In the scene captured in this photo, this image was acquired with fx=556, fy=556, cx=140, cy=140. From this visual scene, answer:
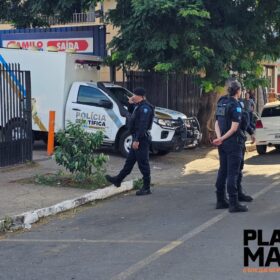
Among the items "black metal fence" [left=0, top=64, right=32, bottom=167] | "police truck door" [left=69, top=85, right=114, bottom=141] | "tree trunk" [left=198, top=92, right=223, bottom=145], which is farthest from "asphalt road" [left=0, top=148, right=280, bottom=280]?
"tree trunk" [left=198, top=92, right=223, bottom=145]

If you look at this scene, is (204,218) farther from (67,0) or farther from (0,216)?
(67,0)

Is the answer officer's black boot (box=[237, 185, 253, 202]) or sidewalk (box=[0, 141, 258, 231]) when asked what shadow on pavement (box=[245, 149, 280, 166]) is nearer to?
sidewalk (box=[0, 141, 258, 231])

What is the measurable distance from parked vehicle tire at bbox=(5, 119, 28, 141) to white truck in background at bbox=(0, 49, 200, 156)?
1.68m

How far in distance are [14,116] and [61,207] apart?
4.37 meters

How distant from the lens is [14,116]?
12180 millimetres

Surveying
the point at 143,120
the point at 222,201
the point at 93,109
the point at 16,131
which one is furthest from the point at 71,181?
the point at 93,109

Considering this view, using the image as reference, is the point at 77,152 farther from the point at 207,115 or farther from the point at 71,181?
the point at 207,115

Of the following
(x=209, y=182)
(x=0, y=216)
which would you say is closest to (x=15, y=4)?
(x=209, y=182)

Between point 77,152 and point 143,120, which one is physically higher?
point 143,120

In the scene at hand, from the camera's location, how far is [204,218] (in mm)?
7570

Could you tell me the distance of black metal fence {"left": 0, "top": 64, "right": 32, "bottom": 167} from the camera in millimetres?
11727

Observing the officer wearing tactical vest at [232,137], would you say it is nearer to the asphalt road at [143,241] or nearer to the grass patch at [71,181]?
the asphalt road at [143,241]

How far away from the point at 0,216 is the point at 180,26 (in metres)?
7.94

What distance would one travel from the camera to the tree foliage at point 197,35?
13.4m
